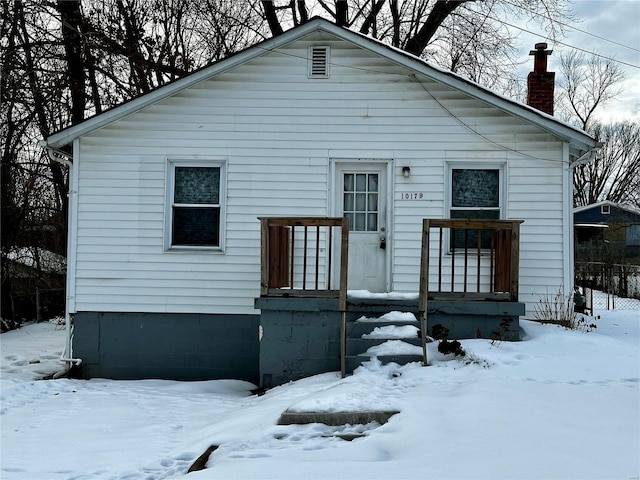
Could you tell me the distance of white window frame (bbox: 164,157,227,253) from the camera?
918 cm

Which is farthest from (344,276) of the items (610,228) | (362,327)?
(610,228)

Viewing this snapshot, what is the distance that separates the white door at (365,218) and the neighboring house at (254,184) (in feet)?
0.06

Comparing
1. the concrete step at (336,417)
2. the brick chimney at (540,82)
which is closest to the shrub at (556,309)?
the brick chimney at (540,82)

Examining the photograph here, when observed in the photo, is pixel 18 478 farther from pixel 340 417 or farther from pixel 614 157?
pixel 614 157

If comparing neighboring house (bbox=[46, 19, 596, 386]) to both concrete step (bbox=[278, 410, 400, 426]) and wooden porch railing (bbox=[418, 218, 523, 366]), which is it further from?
concrete step (bbox=[278, 410, 400, 426])

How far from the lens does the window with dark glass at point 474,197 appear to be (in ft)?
29.8

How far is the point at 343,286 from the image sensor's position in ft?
24.4

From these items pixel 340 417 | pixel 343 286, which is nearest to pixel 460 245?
pixel 343 286

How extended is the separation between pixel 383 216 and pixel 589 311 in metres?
7.72

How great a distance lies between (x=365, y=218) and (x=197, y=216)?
2.58 metres

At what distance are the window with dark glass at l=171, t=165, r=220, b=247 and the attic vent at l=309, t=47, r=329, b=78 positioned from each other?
6.92ft

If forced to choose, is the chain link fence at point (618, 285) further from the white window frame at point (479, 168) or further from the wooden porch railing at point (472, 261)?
the wooden porch railing at point (472, 261)

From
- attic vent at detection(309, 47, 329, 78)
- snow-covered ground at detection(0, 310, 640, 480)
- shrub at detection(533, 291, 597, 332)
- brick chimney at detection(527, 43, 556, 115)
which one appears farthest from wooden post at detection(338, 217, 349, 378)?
brick chimney at detection(527, 43, 556, 115)

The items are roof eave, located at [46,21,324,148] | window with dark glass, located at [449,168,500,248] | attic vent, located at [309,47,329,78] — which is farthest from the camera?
attic vent, located at [309,47,329,78]
